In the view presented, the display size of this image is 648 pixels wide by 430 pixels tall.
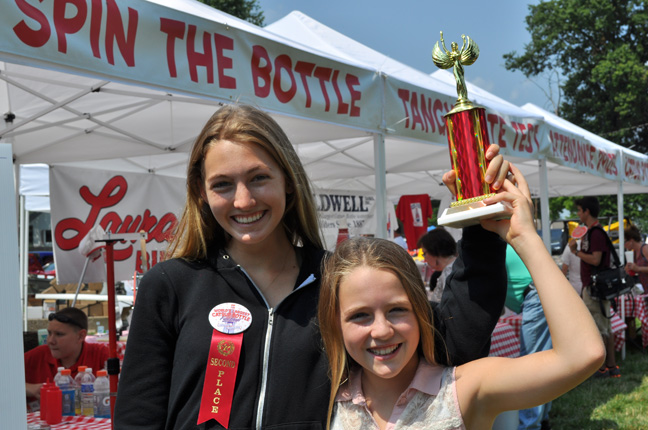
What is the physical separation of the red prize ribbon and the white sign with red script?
491cm

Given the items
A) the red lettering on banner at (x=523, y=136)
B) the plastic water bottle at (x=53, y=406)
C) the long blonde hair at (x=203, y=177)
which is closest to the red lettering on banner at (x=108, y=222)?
the plastic water bottle at (x=53, y=406)

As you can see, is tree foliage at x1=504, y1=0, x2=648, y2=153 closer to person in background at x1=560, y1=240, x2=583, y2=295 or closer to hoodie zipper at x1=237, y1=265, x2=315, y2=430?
person in background at x1=560, y1=240, x2=583, y2=295

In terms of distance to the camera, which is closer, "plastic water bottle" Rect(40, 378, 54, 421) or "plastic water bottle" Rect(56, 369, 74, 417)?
"plastic water bottle" Rect(40, 378, 54, 421)

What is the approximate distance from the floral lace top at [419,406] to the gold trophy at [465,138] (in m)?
0.35

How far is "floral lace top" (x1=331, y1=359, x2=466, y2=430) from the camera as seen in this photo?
137cm

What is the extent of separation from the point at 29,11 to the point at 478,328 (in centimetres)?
189

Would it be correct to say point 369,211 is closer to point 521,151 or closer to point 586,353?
point 521,151

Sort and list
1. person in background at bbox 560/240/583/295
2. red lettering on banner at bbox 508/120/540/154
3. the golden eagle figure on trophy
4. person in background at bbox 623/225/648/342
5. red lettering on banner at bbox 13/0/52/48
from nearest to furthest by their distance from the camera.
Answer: the golden eagle figure on trophy, red lettering on banner at bbox 13/0/52/48, red lettering on banner at bbox 508/120/540/154, person in background at bbox 560/240/583/295, person in background at bbox 623/225/648/342

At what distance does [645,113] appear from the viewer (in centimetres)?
3106

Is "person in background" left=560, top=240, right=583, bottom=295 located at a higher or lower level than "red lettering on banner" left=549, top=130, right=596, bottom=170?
lower

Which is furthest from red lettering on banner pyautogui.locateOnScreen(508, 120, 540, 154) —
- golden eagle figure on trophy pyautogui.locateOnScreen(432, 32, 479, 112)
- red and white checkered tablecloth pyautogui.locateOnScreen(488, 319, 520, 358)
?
golden eagle figure on trophy pyautogui.locateOnScreen(432, 32, 479, 112)

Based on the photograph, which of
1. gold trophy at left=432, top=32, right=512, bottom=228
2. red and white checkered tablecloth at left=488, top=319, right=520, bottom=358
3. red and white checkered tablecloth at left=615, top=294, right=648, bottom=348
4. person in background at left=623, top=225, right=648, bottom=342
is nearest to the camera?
gold trophy at left=432, top=32, right=512, bottom=228

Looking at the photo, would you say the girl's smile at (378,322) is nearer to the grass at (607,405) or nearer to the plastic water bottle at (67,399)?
the plastic water bottle at (67,399)

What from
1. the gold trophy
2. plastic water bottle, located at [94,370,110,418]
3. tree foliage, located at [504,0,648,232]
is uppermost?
tree foliage, located at [504,0,648,232]
